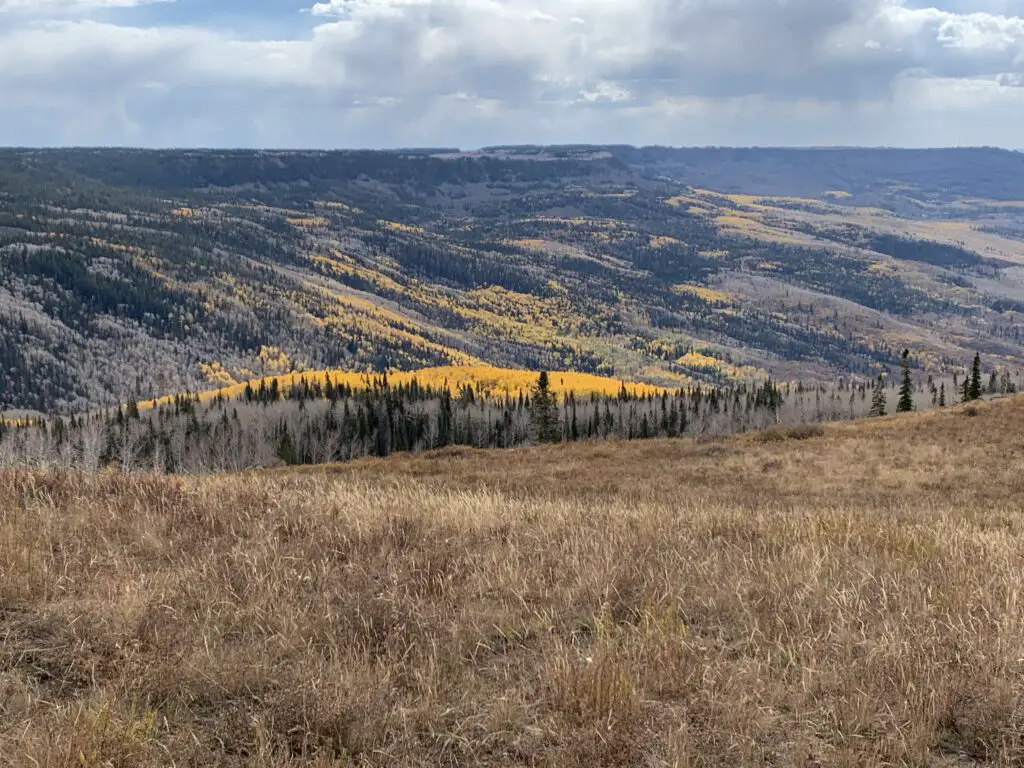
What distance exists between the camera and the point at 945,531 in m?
10.0

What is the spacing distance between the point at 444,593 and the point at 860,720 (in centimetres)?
379

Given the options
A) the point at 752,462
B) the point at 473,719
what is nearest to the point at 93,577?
the point at 473,719

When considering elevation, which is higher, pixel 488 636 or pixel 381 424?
pixel 488 636

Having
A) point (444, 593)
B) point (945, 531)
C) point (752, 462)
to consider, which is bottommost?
point (752, 462)

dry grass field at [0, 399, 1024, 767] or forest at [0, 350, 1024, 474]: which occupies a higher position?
dry grass field at [0, 399, 1024, 767]

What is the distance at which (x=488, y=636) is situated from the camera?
6.26 m

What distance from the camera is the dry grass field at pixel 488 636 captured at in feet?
15.3

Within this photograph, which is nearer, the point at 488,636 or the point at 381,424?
the point at 488,636

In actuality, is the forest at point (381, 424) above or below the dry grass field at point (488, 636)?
below

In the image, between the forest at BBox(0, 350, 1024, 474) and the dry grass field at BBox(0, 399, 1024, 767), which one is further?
the forest at BBox(0, 350, 1024, 474)

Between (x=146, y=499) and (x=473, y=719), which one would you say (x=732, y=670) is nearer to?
(x=473, y=719)

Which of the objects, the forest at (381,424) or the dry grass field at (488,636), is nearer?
the dry grass field at (488,636)

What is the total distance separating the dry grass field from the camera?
4660 mm

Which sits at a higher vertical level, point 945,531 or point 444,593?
point 444,593
